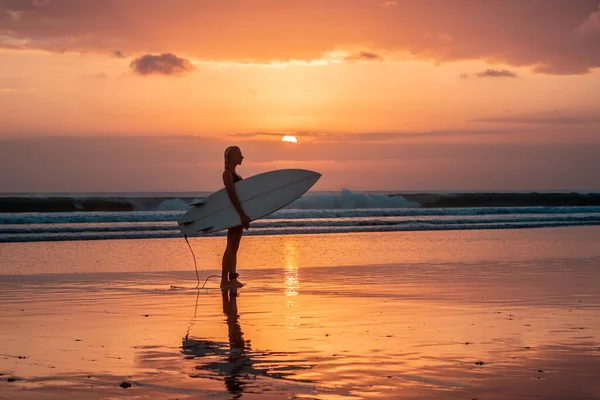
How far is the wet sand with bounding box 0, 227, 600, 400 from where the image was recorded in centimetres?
543

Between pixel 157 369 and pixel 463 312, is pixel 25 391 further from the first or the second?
pixel 463 312

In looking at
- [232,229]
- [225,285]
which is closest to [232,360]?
[225,285]

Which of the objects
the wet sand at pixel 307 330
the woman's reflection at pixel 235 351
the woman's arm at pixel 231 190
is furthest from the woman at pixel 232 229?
the woman's reflection at pixel 235 351

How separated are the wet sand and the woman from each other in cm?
30

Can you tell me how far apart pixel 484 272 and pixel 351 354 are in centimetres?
696

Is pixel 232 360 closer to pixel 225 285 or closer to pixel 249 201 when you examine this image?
pixel 225 285

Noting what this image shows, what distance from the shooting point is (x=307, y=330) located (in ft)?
24.5

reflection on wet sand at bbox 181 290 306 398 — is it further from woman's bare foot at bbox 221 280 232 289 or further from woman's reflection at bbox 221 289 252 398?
woman's bare foot at bbox 221 280 232 289

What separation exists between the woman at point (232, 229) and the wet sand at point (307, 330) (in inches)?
11.8

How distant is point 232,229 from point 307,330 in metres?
4.58

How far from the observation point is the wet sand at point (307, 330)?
543cm

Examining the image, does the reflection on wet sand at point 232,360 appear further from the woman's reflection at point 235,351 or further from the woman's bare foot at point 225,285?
the woman's bare foot at point 225,285

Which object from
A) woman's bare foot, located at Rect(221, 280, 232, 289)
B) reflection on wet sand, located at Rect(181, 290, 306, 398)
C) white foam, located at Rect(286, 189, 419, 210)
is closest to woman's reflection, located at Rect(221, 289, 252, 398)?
reflection on wet sand, located at Rect(181, 290, 306, 398)

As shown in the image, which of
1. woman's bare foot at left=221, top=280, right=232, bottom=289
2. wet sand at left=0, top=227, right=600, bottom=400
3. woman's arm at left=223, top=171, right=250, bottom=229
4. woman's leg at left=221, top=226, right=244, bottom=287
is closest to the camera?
wet sand at left=0, top=227, right=600, bottom=400
